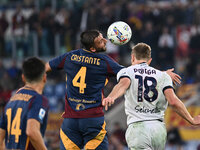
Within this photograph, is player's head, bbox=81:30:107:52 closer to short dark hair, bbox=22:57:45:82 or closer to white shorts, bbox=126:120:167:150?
white shorts, bbox=126:120:167:150

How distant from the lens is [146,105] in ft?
23.5

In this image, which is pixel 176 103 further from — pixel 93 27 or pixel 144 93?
pixel 93 27

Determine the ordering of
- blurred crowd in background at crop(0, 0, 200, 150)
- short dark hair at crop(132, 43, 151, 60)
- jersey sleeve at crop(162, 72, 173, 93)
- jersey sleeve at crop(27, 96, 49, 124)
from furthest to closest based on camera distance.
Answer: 1. blurred crowd in background at crop(0, 0, 200, 150)
2. short dark hair at crop(132, 43, 151, 60)
3. jersey sleeve at crop(162, 72, 173, 93)
4. jersey sleeve at crop(27, 96, 49, 124)

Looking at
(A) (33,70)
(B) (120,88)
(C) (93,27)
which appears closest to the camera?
(A) (33,70)

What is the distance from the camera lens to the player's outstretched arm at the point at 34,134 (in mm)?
6000

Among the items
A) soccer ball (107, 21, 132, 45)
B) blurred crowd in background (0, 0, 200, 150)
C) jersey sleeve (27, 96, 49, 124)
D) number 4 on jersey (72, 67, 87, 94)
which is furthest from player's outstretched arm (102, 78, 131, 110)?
blurred crowd in background (0, 0, 200, 150)

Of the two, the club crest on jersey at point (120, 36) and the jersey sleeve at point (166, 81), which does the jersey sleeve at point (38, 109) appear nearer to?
the jersey sleeve at point (166, 81)

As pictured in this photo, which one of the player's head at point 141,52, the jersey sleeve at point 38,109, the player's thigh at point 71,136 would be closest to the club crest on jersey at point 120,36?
the player's head at point 141,52

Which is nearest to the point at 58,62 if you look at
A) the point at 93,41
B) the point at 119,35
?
the point at 93,41

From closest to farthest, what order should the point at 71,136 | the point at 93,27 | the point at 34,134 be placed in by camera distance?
the point at 34,134
the point at 71,136
the point at 93,27

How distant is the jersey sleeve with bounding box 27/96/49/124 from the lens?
20.1ft

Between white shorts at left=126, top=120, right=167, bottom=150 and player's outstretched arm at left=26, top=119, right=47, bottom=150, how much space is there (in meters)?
1.63

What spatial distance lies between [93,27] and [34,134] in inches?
526

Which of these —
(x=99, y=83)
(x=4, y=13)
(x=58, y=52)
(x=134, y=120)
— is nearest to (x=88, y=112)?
(x=99, y=83)
